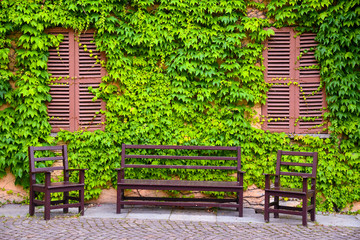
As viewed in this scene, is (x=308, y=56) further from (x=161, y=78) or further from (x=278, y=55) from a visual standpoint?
(x=161, y=78)

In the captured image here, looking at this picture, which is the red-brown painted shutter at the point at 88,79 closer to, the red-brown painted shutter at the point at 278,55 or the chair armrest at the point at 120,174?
the chair armrest at the point at 120,174

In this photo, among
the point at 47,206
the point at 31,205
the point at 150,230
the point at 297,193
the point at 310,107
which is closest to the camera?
the point at 150,230

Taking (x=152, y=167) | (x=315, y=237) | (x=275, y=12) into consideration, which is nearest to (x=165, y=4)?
A: (x=275, y=12)

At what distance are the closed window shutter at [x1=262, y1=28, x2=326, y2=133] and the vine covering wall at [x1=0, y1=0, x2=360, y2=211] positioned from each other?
0.60 ft

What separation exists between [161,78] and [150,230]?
3.19 meters

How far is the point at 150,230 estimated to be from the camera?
6078mm

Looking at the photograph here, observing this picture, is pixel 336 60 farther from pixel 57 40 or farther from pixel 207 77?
pixel 57 40

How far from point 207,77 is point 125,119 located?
182 centimetres

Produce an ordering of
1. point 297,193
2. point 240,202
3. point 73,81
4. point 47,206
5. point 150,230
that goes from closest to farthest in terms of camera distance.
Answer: point 150,230 < point 297,193 < point 47,206 < point 240,202 < point 73,81

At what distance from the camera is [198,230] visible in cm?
612

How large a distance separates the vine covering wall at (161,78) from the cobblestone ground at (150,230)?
1523 mm

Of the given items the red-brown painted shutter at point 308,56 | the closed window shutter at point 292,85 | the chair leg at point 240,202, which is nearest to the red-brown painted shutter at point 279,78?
the closed window shutter at point 292,85

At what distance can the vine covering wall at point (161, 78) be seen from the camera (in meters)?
7.89

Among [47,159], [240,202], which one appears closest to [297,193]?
[240,202]
